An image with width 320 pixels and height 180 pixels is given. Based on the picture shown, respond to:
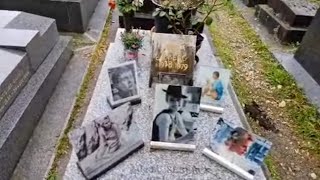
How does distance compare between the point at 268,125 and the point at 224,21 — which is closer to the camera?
the point at 268,125

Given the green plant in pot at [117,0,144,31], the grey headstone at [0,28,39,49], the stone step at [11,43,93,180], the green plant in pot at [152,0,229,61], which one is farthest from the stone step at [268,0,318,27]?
the grey headstone at [0,28,39,49]

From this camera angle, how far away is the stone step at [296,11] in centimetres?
337

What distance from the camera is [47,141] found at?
220 cm

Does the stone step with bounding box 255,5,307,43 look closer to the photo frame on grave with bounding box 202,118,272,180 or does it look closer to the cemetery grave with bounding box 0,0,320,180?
the cemetery grave with bounding box 0,0,320,180

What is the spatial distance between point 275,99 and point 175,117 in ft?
4.67

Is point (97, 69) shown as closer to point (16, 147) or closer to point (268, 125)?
point (16, 147)

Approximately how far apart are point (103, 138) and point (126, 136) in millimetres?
128

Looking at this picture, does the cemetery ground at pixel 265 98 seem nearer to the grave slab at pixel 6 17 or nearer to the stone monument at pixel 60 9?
the stone monument at pixel 60 9

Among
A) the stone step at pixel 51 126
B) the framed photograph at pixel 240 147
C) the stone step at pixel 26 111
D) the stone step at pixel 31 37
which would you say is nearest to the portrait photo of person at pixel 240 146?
the framed photograph at pixel 240 147

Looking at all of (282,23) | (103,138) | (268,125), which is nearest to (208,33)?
(282,23)

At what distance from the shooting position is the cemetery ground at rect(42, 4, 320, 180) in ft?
7.01

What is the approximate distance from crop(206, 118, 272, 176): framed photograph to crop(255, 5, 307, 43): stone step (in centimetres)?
232

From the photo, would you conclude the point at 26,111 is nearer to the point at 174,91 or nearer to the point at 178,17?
the point at 174,91

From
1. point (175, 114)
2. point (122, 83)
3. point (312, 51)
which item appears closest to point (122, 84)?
point (122, 83)
